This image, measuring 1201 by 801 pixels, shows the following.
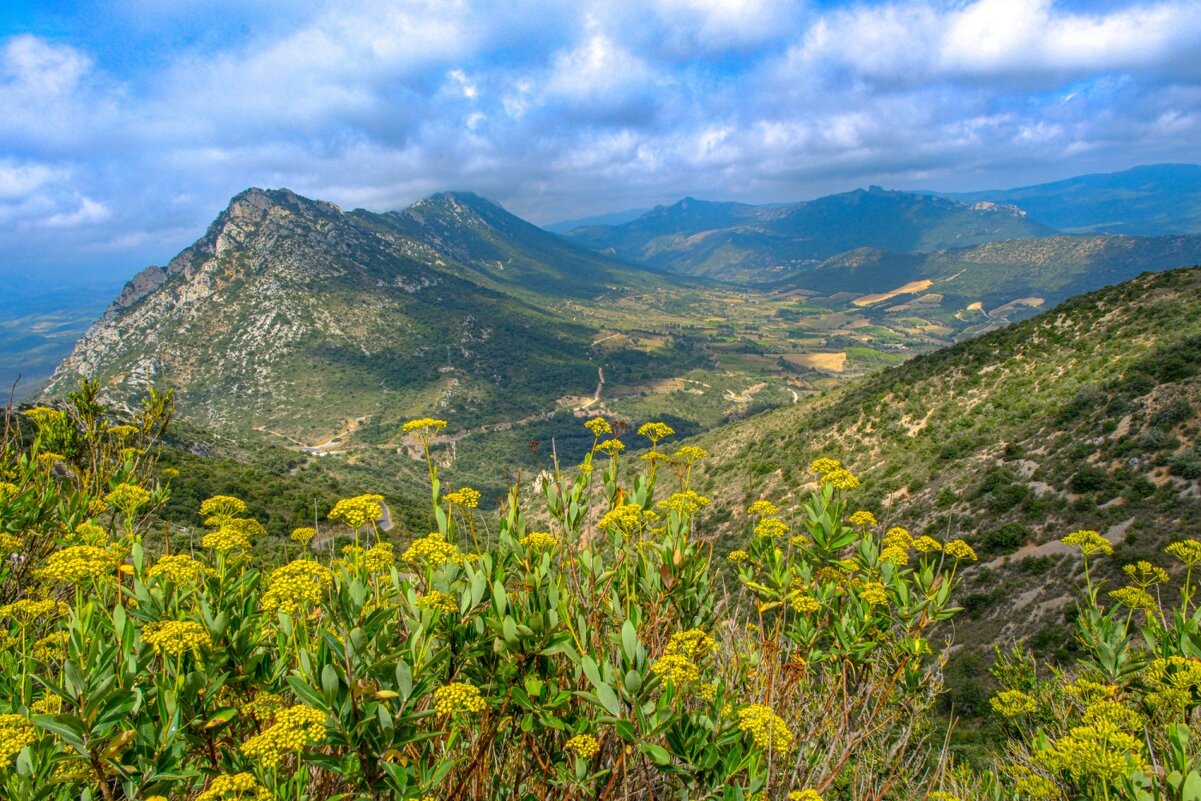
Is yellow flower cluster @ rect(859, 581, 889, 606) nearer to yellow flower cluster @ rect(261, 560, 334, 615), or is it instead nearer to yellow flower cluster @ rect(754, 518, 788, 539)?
yellow flower cluster @ rect(754, 518, 788, 539)

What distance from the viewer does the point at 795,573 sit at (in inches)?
142

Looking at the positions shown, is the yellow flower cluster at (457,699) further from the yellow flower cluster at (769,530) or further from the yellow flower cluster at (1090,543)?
the yellow flower cluster at (1090,543)

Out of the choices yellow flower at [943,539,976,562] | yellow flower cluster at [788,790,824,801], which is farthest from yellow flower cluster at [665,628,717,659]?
yellow flower at [943,539,976,562]

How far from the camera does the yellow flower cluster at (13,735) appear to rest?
69.4 inches

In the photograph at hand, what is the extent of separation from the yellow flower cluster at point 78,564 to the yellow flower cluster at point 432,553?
130 centimetres

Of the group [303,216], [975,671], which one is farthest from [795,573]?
[303,216]

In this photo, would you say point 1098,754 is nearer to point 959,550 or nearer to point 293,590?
point 959,550

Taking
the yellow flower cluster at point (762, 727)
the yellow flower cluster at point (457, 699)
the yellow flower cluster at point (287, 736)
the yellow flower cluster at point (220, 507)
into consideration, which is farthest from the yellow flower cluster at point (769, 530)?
the yellow flower cluster at point (220, 507)

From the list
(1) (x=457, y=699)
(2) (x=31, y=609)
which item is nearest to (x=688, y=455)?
(1) (x=457, y=699)

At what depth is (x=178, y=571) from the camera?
248cm

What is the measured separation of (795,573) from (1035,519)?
23.3 meters

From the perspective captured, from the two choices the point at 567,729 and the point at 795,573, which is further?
the point at 795,573

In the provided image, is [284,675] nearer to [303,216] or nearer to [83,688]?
[83,688]

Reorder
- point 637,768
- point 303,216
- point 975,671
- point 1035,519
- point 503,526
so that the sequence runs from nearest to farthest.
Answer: point 637,768, point 503,526, point 975,671, point 1035,519, point 303,216
